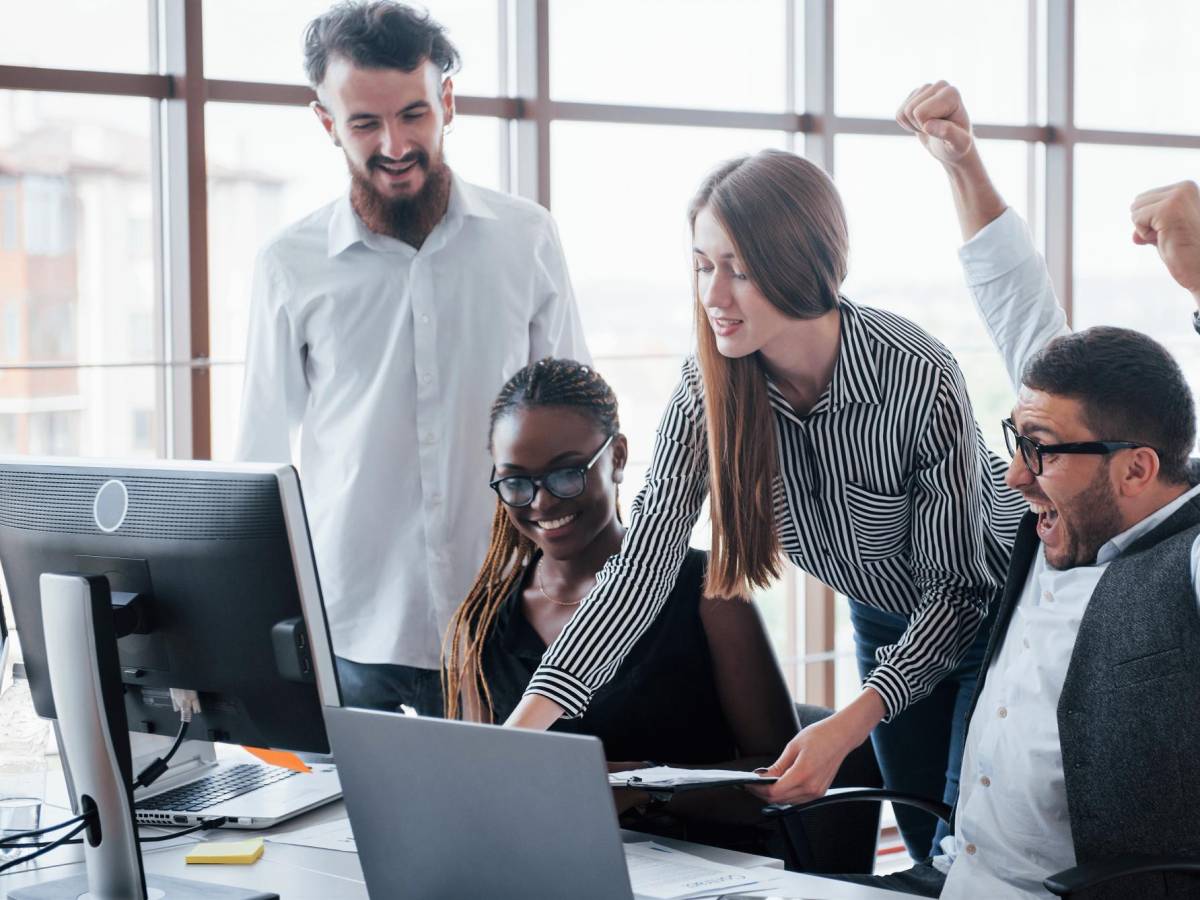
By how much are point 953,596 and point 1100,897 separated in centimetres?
49

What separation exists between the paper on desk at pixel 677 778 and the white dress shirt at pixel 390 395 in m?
0.87

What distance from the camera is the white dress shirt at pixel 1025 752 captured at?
1.75 metres

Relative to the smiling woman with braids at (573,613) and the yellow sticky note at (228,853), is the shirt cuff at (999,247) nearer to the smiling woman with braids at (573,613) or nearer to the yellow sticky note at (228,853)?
the smiling woman with braids at (573,613)

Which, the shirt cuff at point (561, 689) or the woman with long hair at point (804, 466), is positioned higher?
the woman with long hair at point (804, 466)

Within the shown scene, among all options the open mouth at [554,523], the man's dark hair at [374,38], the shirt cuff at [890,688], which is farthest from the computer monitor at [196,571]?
the man's dark hair at [374,38]

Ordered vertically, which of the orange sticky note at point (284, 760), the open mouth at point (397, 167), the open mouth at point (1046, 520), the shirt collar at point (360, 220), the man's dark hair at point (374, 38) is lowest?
the orange sticky note at point (284, 760)

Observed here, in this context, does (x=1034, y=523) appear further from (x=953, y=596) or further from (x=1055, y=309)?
(x=1055, y=309)

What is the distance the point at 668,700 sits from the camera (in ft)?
6.86

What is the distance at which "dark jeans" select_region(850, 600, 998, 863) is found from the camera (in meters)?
2.17

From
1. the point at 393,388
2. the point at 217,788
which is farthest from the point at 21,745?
the point at 393,388

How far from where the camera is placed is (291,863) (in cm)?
162

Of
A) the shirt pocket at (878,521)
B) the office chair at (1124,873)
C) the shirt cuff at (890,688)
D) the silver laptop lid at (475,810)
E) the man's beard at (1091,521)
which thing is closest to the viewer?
the silver laptop lid at (475,810)

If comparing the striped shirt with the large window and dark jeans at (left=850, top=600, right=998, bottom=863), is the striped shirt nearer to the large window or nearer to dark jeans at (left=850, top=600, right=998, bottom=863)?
dark jeans at (left=850, top=600, right=998, bottom=863)

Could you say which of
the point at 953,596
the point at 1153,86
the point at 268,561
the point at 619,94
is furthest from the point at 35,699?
the point at 1153,86
